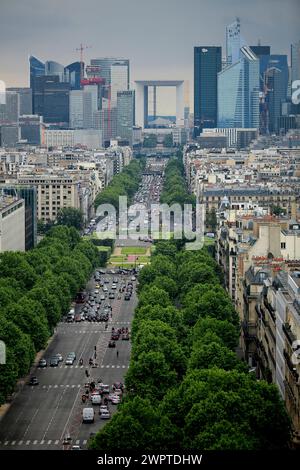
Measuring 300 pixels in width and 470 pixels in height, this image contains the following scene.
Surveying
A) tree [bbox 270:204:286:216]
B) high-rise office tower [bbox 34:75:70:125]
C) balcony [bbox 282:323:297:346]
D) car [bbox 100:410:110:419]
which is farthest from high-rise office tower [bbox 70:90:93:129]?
balcony [bbox 282:323:297:346]

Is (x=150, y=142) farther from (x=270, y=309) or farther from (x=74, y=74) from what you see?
(x=270, y=309)

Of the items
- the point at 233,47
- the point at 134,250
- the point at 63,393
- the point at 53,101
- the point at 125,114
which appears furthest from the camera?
the point at 125,114

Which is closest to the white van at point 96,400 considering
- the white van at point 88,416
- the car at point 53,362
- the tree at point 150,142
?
the white van at point 88,416

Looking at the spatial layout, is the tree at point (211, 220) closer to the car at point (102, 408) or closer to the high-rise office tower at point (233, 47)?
the car at point (102, 408)

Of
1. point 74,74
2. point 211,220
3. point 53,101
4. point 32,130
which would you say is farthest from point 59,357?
point 74,74

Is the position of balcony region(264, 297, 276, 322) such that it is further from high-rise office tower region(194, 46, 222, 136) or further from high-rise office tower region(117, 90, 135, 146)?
high-rise office tower region(117, 90, 135, 146)
